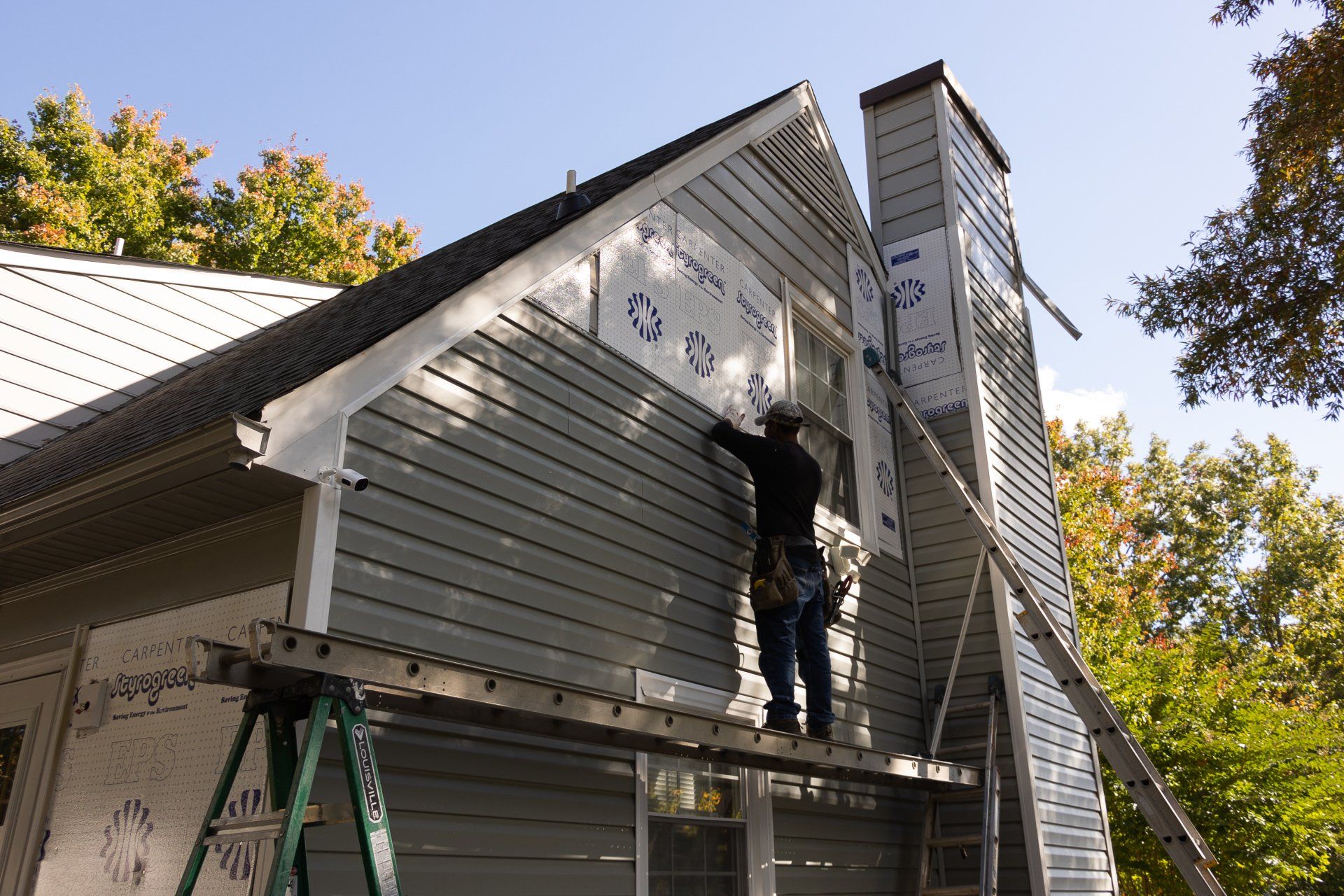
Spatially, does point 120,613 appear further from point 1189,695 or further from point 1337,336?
point 1189,695

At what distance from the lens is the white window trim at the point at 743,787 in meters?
4.86

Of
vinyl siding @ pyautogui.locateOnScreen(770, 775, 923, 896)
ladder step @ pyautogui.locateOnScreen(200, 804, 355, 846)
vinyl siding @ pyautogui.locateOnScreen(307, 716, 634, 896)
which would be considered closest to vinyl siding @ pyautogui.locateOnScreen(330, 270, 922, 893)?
vinyl siding @ pyautogui.locateOnScreen(307, 716, 634, 896)

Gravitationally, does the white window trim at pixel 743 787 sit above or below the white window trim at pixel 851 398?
below

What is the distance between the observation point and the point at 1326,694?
26031mm

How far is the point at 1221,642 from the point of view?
95.9 feet

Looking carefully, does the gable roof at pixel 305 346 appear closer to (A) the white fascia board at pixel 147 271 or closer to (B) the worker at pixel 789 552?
(A) the white fascia board at pixel 147 271

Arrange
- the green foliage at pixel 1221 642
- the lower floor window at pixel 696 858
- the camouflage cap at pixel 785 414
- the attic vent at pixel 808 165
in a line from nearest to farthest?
the lower floor window at pixel 696 858, the camouflage cap at pixel 785 414, the attic vent at pixel 808 165, the green foliage at pixel 1221 642

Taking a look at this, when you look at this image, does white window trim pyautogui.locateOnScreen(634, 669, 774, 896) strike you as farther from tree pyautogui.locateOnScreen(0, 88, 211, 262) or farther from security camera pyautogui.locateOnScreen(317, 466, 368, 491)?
tree pyautogui.locateOnScreen(0, 88, 211, 262)

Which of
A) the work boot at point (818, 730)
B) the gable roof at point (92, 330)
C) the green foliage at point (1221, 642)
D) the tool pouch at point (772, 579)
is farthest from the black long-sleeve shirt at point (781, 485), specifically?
the green foliage at point (1221, 642)

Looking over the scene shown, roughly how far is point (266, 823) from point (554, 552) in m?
2.07

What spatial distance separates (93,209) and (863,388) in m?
19.6

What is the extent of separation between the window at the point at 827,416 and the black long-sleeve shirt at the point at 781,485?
4.55 ft

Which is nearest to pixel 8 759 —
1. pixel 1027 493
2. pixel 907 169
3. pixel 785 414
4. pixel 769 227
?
pixel 785 414

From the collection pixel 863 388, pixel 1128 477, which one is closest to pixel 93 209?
pixel 863 388
